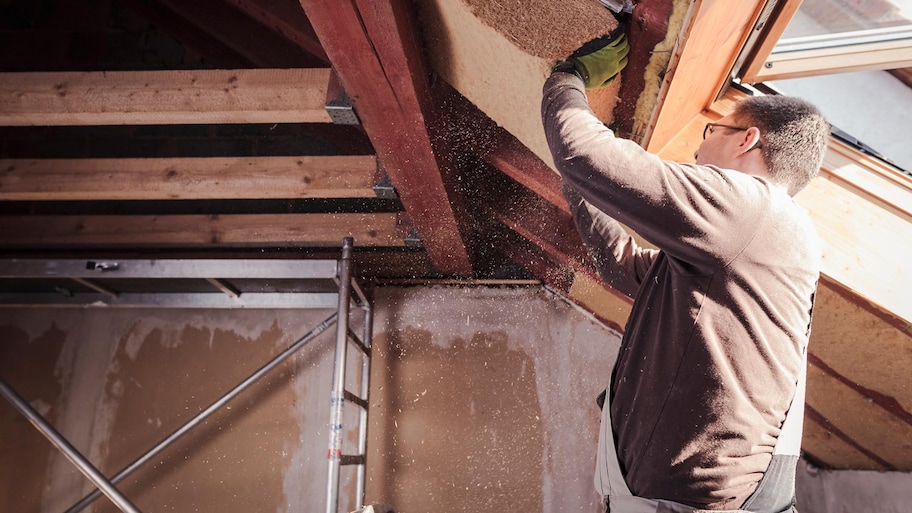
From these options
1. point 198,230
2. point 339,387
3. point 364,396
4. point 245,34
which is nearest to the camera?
point 245,34

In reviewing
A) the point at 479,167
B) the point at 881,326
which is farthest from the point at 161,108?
the point at 881,326

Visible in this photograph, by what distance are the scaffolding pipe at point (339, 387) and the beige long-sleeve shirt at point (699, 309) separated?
152cm

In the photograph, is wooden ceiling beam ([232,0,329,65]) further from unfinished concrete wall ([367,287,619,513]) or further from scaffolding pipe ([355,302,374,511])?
unfinished concrete wall ([367,287,619,513])

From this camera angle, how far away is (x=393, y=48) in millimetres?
1264

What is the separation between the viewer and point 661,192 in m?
0.97

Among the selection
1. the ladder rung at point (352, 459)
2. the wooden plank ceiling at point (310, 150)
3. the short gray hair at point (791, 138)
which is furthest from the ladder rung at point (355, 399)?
the short gray hair at point (791, 138)

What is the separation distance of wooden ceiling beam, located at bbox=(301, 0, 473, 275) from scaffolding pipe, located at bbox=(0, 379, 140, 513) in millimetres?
1672

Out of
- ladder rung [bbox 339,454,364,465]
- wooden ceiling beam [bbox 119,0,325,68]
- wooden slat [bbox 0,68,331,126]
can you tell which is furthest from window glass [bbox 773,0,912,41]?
ladder rung [bbox 339,454,364,465]

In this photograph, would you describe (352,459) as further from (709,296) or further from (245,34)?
(709,296)

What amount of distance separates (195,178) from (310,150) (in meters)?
0.87

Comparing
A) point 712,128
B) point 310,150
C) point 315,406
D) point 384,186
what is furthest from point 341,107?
point 315,406

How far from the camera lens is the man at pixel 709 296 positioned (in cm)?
99

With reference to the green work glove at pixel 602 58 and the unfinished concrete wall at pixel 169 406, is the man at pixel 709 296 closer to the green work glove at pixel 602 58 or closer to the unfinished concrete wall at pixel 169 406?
the green work glove at pixel 602 58

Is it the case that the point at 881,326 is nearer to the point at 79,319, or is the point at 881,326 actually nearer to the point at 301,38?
the point at 301,38
